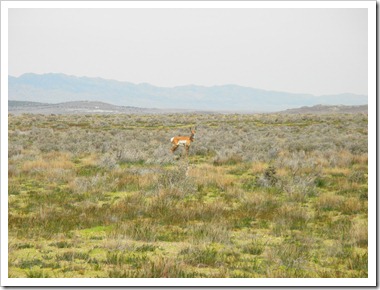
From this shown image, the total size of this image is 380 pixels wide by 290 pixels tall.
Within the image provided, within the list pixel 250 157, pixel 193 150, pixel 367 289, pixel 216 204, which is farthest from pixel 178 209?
pixel 193 150

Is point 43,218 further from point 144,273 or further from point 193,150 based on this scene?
point 193,150

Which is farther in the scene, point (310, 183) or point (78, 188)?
point (310, 183)

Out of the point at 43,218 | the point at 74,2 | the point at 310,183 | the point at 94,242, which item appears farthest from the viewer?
the point at 310,183

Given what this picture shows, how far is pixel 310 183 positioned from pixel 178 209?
482cm

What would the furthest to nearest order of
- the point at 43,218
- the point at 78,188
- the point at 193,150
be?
the point at 193,150 < the point at 78,188 < the point at 43,218

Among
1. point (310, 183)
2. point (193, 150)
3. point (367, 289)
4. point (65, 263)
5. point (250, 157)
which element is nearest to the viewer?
point (367, 289)

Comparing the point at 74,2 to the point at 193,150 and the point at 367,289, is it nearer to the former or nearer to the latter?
the point at 367,289

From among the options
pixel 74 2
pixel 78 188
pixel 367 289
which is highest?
pixel 74 2

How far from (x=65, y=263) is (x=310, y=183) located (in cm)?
818

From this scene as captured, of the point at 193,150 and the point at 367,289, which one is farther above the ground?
the point at 193,150

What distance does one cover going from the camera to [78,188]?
11.6 m

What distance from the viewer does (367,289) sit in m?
5.81

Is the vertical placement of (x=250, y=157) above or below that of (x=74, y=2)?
below

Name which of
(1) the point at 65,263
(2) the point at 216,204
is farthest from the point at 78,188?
(1) the point at 65,263
